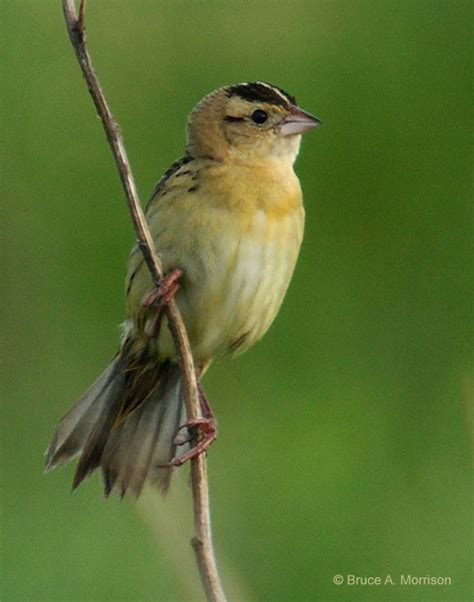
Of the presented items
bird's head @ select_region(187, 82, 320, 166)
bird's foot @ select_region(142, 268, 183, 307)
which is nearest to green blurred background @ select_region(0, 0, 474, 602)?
bird's head @ select_region(187, 82, 320, 166)

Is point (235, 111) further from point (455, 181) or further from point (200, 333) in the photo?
point (455, 181)

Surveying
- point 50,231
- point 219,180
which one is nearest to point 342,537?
point 219,180

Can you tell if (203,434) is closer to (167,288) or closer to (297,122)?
(167,288)

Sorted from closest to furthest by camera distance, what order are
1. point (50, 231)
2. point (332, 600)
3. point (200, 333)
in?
point (332, 600)
point (200, 333)
point (50, 231)

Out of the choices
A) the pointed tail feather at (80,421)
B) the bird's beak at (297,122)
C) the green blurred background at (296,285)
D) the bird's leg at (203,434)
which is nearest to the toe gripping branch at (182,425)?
the bird's leg at (203,434)

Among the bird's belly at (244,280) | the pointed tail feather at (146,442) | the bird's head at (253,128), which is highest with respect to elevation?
the bird's head at (253,128)

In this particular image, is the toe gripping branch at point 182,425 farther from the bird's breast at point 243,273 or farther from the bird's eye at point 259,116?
the bird's eye at point 259,116
